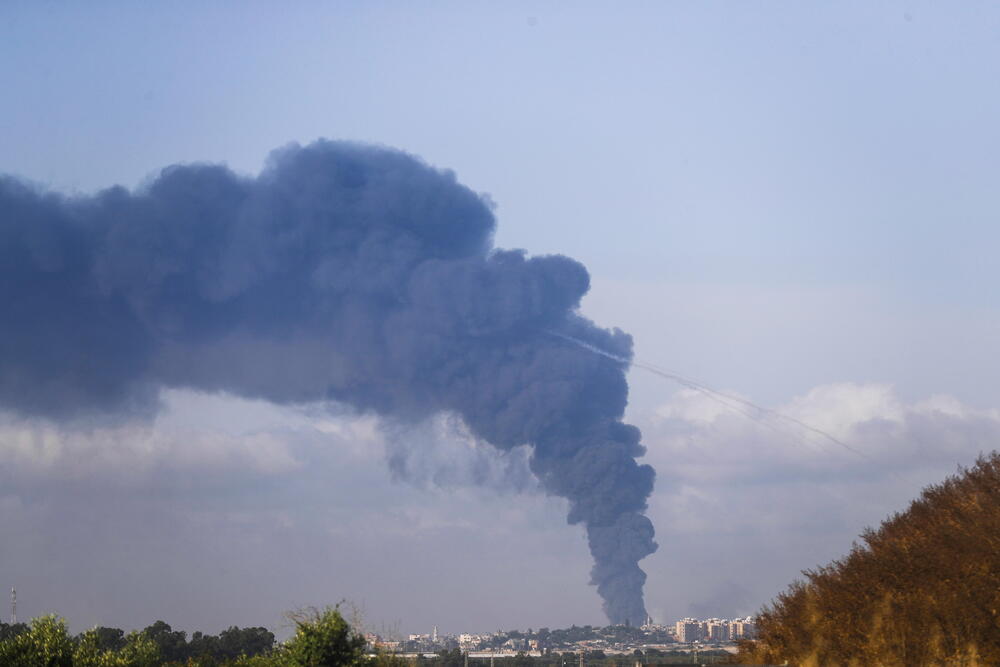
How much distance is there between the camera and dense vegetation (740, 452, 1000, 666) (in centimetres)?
3061

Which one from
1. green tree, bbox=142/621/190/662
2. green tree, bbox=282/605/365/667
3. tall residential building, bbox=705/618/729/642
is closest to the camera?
green tree, bbox=282/605/365/667

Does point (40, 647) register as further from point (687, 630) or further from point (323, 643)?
point (687, 630)

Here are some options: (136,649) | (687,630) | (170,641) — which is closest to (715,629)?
(687,630)

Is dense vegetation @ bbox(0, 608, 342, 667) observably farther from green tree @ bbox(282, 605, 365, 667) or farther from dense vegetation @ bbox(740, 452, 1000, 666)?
dense vegetation @ bbox(740, 452, 1000, 666)

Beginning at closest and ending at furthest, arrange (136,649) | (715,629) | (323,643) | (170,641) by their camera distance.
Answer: (323,643) < (136,649) < (170,641) < (715,629)

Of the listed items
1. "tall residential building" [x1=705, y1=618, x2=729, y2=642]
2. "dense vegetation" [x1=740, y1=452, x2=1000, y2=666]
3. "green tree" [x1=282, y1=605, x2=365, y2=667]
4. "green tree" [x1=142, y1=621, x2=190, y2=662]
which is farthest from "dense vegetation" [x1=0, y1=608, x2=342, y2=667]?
"tall residential building" [x1=705, y1=618, x2=729, y2=642]

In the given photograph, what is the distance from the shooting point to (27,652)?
103ft

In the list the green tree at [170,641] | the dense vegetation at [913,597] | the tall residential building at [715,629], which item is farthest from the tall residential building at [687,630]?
the dense vegetation at [913,597]

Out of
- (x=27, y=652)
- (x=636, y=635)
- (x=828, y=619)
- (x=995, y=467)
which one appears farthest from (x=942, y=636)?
(x=636, y=635)

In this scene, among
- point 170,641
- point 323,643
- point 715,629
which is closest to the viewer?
point 323,643

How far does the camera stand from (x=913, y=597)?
32500mm

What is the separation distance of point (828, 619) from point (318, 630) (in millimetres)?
15868

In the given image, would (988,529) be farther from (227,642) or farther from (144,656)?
(227,642)

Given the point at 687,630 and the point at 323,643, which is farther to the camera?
the point at 687,630
